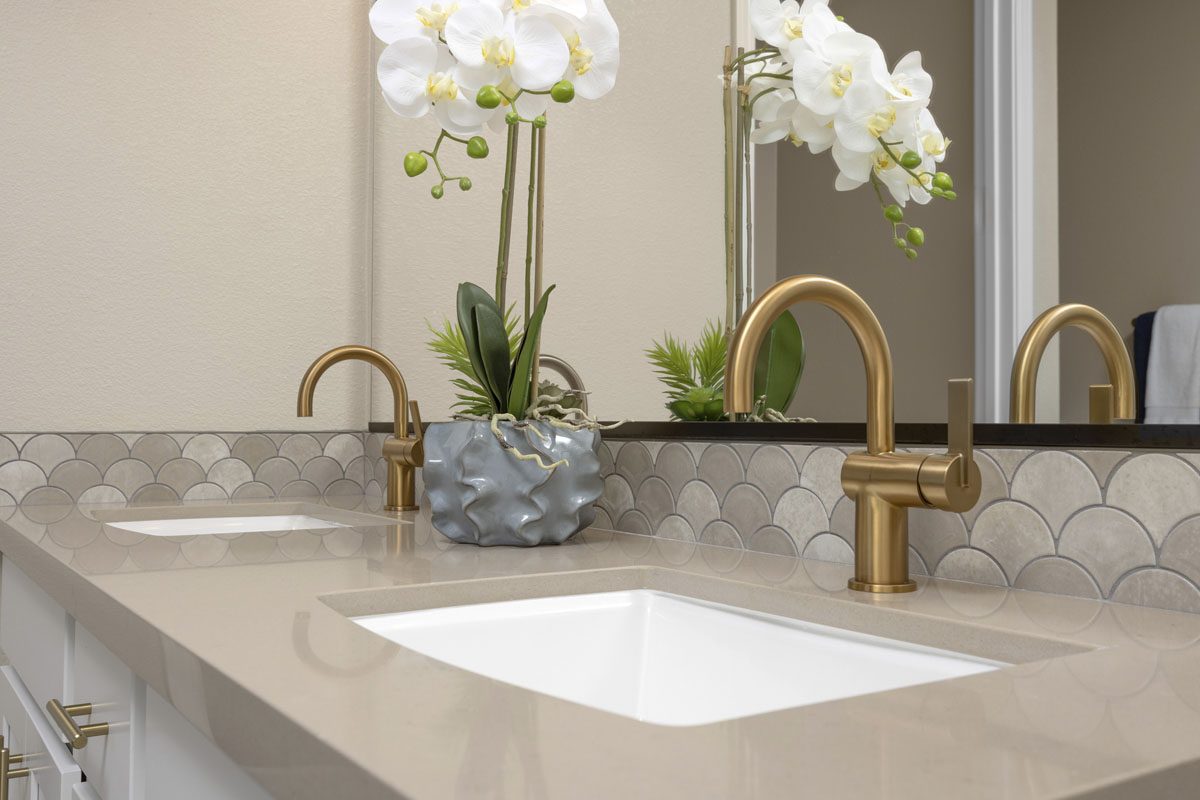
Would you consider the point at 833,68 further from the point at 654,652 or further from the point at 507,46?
the point at 654,652

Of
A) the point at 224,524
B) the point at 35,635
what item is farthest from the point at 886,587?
the point at 224,524

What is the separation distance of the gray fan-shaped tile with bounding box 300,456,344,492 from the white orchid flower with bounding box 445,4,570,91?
884 millimetres

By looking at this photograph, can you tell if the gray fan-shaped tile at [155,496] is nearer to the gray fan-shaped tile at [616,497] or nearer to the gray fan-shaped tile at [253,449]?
the gray fan-shaped tile at [253,449]

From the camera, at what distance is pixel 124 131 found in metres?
1.58

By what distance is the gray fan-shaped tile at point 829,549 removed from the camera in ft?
2.97

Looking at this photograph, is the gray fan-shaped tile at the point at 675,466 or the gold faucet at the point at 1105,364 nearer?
the gold faucet at the point at 1105,364

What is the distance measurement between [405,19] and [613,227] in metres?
0.47

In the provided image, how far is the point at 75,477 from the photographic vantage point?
1521 millimetres

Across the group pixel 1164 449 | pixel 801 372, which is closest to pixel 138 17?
pixel 801 372

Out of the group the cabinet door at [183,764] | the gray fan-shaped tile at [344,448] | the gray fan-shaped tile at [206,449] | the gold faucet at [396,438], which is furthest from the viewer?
the gray fan-shaped tile at [344,448]

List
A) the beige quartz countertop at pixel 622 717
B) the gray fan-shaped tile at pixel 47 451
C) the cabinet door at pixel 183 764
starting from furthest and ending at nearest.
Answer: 1. the gray fan-shaped tile at pixel 47 451
2. the cabinet door at pixel 183 764
3. the beige quartz countertop at pixel 622 717

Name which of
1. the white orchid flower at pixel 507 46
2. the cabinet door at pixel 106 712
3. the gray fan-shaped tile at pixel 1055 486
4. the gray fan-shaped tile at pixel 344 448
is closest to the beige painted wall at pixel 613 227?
the gray fan-shaped tile at pixel 344 448

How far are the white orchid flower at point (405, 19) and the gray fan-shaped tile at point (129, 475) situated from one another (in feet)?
2.79

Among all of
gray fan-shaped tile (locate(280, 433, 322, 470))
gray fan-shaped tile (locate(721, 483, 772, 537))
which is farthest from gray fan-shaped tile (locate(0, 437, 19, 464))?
gray fan-shaped tile (locate(721, 483, 772, 537))
